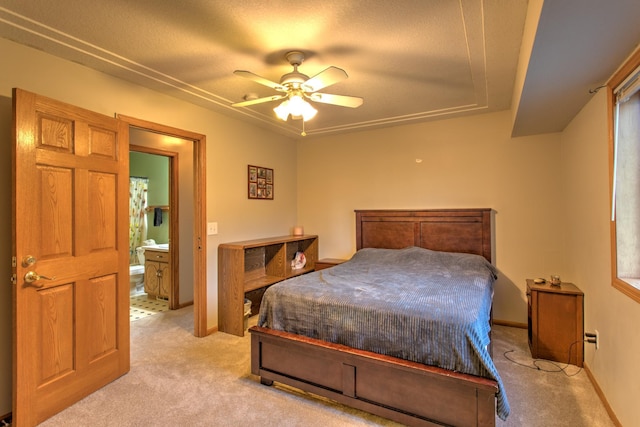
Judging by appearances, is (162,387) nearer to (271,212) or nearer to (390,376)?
(390,376)

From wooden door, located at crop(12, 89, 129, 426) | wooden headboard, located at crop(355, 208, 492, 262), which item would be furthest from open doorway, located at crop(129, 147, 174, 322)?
wooden headboard, located at crop(355, 208, 492, 262)

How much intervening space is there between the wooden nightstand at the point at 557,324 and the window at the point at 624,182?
0.85 m

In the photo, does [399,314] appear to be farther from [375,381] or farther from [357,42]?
[357,42]

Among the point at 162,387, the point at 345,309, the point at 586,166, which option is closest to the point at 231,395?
the point at 162,387

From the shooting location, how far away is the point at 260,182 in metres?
4.29

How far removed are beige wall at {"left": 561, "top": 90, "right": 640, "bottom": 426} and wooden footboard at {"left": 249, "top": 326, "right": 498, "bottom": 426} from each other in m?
0.83

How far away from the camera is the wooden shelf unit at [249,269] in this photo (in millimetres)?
3436

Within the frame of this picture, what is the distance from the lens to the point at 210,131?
356 cm

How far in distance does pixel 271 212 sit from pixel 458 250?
2.46 m

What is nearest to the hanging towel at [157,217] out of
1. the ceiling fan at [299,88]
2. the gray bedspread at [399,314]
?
the gray bedspread at [399,314]

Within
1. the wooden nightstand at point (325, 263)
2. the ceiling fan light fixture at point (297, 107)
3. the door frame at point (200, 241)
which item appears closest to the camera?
the ceiling fan light fixture at point (297, 107)

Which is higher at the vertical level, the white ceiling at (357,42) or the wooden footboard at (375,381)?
the white ceiling at (357,42)

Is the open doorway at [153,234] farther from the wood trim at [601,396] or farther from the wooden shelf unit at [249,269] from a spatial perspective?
the wood trim at [601,396]

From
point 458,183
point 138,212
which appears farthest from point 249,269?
point 138,212
